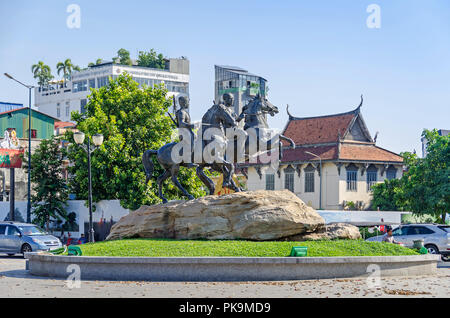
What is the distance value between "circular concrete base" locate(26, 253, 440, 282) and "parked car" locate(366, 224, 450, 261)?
9.41 m

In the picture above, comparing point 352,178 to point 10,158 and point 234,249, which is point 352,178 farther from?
point 234,249

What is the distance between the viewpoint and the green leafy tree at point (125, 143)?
35.9m

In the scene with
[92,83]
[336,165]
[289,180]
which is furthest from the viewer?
[92,83]

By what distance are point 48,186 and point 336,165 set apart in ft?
82.6

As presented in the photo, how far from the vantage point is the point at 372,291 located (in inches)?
568

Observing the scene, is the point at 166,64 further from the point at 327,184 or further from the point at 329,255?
the point at 329,255

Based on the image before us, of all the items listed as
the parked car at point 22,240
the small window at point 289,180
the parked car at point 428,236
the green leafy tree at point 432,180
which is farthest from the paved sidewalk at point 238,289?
the small window at point 289,180

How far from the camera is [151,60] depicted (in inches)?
3649

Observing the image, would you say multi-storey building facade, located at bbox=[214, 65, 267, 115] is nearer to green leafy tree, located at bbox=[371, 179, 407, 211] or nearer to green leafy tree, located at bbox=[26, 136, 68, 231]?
green leafy tree, located at bbox=[371, 179, 407, 211]

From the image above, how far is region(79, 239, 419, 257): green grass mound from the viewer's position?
17.2 m

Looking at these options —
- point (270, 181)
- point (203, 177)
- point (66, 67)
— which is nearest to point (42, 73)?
point (66, 67)

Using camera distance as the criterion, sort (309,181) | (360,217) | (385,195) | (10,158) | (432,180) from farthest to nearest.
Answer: (309,181), (385,195), (360,217), (10,158), (432,180)

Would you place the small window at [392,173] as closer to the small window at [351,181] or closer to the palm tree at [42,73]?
the small window at [351,181]
